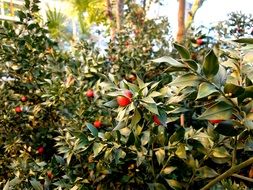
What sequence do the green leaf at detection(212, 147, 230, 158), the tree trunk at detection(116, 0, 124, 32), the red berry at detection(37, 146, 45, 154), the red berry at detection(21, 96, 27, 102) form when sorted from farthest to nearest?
the tree trunk at detection(116, 0, 124, 32) < the red berry at detection(21, 96, 27, 102) < the red berry at detection(37, 146, 45, 154) < the green leaf at detection(212, 147, 230, 158)

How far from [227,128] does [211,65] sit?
0.15m

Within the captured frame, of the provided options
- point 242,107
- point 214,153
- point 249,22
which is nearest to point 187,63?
point 242,107

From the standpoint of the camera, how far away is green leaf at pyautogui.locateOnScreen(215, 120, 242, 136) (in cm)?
76

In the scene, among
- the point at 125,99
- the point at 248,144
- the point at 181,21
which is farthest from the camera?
the point at 181,21

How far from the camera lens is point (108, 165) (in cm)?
141

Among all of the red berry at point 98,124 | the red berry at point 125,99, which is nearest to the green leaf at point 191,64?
the red berry at point 125,99

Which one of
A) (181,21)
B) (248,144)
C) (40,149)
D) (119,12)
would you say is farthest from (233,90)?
(181,21)

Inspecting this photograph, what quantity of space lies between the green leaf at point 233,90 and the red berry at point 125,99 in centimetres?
32

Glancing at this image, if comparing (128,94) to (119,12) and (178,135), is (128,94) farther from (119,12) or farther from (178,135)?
(119,12)

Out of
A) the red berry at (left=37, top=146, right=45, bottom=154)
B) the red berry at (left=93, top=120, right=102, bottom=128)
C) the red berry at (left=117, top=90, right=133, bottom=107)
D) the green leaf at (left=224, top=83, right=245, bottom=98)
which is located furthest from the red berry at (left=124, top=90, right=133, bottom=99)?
the red berry at (left=37, top=146, right=45, bottom=154)

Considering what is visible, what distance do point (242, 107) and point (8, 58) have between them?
2.03 meters

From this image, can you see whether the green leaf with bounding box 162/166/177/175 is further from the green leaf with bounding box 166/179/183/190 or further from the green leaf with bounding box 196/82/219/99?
the green leaf with bounding box 196/82/219/99

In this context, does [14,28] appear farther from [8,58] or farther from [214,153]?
[214,153]

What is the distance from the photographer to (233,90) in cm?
71
